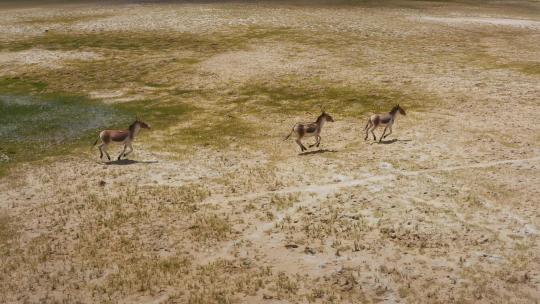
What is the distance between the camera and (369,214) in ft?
65.9

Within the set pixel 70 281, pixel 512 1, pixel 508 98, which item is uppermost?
pixel 512 1

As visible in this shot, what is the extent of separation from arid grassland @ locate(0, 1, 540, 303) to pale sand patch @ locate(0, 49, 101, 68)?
1.17 ft

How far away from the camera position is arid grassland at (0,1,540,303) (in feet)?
54.0

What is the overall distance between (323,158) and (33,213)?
46.6ft

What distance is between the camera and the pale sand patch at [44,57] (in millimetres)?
52750

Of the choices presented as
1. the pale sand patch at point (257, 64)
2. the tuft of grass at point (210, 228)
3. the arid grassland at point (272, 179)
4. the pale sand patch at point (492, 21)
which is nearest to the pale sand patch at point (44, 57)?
the arid grassland at point (272, 179)

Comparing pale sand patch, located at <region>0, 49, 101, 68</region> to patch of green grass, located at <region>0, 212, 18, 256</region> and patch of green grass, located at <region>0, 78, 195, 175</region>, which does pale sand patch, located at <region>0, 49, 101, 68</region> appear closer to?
patch of green grass, located at <region>0, 78, 195, 175</region>

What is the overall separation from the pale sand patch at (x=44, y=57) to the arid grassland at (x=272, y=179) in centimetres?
36

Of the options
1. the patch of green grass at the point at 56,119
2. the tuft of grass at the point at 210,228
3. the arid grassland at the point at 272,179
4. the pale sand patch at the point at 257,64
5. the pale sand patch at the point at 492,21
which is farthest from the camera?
the pale sand patch at the point at 492,21

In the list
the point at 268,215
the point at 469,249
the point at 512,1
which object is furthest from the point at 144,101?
the point at 512,1

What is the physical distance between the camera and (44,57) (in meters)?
54.6

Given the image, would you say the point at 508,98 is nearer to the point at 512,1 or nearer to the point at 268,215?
the point at 268,215

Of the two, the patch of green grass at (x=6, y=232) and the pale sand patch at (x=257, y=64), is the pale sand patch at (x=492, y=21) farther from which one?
the patch of green grass at (x=6, y=232)

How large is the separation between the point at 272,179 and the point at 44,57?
135 ft
